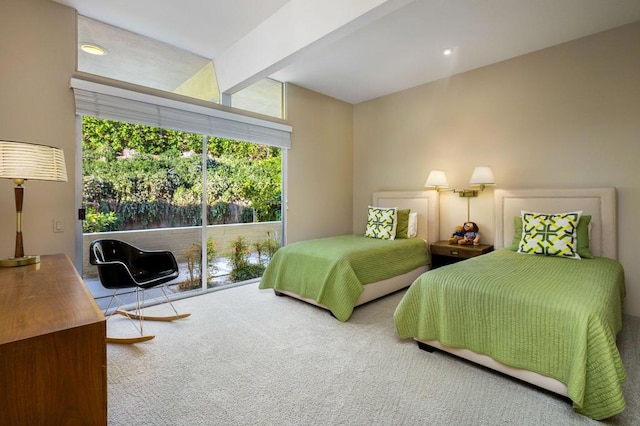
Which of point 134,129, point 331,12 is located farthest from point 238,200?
point 331,12

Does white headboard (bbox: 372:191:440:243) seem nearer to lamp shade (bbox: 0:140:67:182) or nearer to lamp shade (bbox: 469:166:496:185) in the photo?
lamp shade (bbox: 469:166:496:185)

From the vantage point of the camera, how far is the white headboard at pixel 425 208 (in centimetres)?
422

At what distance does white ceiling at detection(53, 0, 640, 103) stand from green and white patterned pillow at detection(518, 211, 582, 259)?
6.10 ft

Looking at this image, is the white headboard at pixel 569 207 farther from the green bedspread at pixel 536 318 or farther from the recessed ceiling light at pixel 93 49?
the recessed ceiling light at pixel 93 49

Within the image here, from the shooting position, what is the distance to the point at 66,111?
9.05 ft

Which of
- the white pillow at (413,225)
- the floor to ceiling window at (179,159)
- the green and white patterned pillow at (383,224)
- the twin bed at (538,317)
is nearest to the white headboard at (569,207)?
the twin bed at (538,317)

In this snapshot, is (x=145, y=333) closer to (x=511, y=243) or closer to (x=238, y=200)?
(x=238, y=200)

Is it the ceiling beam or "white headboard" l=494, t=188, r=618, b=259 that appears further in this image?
"white headboard" l=494, t=188, r=618, b=259

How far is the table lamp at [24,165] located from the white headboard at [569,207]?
426cm

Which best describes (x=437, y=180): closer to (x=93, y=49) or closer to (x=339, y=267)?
(x=339, y=267)

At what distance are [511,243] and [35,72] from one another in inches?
199

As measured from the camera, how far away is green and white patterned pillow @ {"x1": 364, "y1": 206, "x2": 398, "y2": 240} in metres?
4.01

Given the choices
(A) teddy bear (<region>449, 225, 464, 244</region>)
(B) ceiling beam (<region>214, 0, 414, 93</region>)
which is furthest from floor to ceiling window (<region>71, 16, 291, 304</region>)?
(A) teddy bear (<region>449, 225, 464, 244</region>)

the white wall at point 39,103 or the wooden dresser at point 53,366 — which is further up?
the white wall at point 39,103
